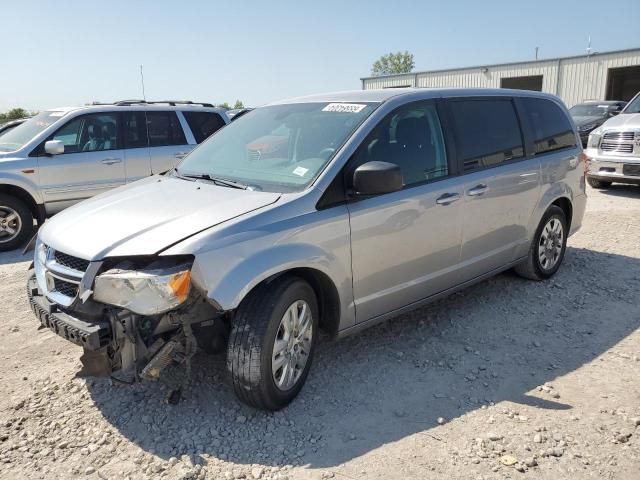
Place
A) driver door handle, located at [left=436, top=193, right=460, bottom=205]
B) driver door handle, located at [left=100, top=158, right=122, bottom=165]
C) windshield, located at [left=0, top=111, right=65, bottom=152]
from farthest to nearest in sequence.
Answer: driver door handle, located at [left=100, top=158, right=122, bottom=165], windshield, located at [left=0, top=111, right=65, bottom=152], driver door handle, located at [left=436, top=193, right=460, bottom=205]

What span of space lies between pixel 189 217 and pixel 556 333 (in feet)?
9.87

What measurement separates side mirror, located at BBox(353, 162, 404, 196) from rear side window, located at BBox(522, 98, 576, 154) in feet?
7.77

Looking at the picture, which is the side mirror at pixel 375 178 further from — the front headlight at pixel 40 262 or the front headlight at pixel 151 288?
the front headlight at pixel 40 262

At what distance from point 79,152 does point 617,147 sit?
9.23 m

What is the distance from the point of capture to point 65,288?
306 centimetres

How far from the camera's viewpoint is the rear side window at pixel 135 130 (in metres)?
8.03

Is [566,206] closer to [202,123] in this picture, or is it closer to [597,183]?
[202,123]

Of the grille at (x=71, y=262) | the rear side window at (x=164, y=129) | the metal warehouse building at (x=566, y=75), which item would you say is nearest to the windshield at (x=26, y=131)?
the rear side window at (x=164, y=129)

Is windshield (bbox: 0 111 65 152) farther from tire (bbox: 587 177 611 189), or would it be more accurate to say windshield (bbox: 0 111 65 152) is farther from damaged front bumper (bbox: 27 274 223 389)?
tire (bbox: 587 177 611 189)

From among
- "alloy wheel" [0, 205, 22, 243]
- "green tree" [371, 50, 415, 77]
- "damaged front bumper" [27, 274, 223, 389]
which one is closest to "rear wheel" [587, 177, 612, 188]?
"damaged front bumper" [27, 274, 223, 389]

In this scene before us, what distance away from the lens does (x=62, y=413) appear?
3.22 m

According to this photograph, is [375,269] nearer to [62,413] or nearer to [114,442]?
[114,442]

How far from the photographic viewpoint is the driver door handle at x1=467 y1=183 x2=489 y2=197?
4.21 meters

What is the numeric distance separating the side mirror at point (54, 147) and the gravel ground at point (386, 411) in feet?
10.6
